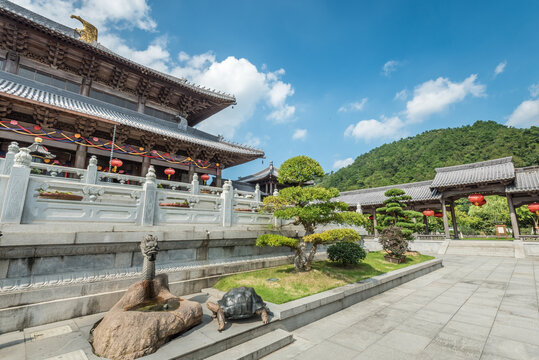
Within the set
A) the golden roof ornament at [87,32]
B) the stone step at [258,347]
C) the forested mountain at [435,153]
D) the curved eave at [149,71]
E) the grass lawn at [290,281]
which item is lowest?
the stone step at [258,347]

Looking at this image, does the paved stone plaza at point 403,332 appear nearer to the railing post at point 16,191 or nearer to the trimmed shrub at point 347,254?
the trimmed shrub at point 347,254

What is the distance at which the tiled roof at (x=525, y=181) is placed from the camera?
17.1 metres

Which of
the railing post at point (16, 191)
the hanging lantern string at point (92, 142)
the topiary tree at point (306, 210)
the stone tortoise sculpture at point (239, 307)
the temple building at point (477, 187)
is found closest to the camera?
the stone tortoise sculpture at point (239, 307)

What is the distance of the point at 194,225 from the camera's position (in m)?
7.09

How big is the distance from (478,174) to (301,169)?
69.3ft

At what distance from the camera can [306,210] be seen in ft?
23.8

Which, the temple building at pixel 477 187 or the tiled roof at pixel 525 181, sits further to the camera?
the temple building at pixel 477 187

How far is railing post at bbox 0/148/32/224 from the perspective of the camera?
4.67 metres

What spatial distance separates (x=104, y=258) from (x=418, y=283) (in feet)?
33.4

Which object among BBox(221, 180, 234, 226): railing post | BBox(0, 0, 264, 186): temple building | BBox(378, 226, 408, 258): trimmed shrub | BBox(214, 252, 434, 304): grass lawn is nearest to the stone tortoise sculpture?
BBox(214, 252, 434, 304): grass lawn

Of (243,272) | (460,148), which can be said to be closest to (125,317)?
(243,272)

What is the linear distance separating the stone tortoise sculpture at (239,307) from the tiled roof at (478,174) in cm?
2208

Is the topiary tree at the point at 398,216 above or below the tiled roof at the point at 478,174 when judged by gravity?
below

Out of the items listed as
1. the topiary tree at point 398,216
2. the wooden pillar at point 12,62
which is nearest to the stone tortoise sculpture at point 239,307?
the topiary tree at point 398,216
